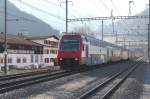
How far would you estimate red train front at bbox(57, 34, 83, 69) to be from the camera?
33719 mm

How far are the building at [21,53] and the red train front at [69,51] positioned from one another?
31186 millimetres

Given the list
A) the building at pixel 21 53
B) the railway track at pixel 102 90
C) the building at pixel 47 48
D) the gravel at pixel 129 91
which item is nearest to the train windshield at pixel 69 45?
the railway track at pixel 102 90

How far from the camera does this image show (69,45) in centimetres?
3447

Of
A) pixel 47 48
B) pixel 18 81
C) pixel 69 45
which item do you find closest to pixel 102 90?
pixel 18 81

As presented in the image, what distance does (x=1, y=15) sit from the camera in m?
166

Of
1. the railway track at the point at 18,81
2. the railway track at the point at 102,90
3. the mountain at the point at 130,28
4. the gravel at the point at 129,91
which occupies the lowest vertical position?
the gravel at the point at 129,91

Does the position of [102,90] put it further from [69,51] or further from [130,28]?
[130,28]

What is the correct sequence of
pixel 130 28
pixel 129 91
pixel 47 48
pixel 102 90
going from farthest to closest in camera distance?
pixel 130 28, pixel 47 48, pixel 102 90, pixel 129 91

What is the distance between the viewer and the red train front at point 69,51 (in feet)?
111

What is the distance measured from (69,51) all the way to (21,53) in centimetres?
4091

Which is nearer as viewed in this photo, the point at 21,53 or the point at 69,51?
the point at 69,51

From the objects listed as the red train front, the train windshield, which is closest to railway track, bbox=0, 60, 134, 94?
the red train front

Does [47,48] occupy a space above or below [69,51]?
above

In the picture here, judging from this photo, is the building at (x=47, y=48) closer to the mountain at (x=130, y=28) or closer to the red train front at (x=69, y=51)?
the mountain at (x=130, y=28)
